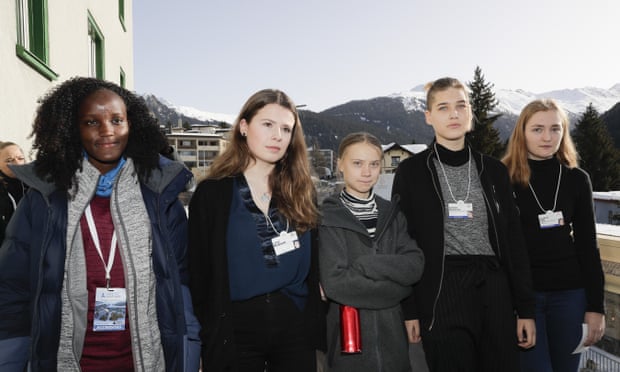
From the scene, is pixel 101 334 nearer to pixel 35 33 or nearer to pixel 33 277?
pixel 33 277

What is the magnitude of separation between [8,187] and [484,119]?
1534 inches

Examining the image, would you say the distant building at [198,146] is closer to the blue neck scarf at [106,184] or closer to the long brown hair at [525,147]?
the long brown hair at [525,147]

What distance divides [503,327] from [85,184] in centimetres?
227

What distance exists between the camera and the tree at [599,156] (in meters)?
39.1

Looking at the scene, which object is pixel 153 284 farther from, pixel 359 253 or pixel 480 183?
pixel 480 183

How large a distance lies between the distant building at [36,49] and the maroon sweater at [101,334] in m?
3.65

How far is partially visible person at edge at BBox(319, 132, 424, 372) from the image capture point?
2.36 meters

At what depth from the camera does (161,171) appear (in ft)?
6.67

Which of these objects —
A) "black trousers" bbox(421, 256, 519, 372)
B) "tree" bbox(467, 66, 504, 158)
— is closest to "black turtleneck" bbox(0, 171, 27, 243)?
"black trousers" bbox(421, 256, 519, 372)

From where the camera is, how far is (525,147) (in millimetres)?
2945

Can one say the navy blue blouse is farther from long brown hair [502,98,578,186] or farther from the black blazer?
long brown hair [502,98,578,186]

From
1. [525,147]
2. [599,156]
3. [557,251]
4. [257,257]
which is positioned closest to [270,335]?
[257,257]

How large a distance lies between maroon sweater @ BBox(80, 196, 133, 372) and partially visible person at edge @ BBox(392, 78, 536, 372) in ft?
5.00

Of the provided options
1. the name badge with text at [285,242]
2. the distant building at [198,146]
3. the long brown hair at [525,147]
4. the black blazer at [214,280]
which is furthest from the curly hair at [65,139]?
the distant building at [198,146]
